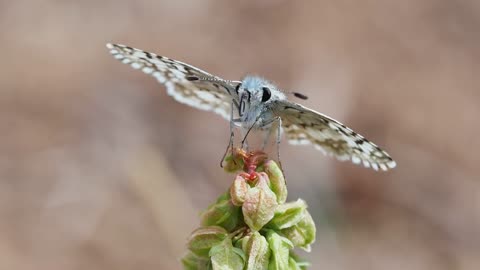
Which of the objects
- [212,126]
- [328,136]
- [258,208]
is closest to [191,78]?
[328,136]

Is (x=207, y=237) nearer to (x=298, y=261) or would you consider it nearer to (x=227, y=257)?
(x=227, y=257)

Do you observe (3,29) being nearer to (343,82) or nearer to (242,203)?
(343,82)

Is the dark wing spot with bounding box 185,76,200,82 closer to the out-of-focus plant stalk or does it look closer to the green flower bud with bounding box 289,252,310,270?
the out-of-focus plant stalk

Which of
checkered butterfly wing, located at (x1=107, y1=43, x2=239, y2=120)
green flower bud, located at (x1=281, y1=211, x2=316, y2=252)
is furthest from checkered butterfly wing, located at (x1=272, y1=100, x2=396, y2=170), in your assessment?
green flower bud, located at (x1=281, y1=211, x2=316, y2=252)

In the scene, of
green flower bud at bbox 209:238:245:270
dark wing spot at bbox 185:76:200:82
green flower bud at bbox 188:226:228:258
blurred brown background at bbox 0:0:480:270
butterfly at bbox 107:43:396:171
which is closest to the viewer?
green flower bud at bbox 209:238:245:270

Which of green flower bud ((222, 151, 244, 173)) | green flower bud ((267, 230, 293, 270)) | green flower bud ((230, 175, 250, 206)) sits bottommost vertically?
green flower bud ((267, 230, 293, 270))

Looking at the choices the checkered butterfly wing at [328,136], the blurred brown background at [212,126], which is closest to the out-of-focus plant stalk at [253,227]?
the checkered butterfly wing at [328,136]

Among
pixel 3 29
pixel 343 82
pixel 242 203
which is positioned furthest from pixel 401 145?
pixel 242 203
